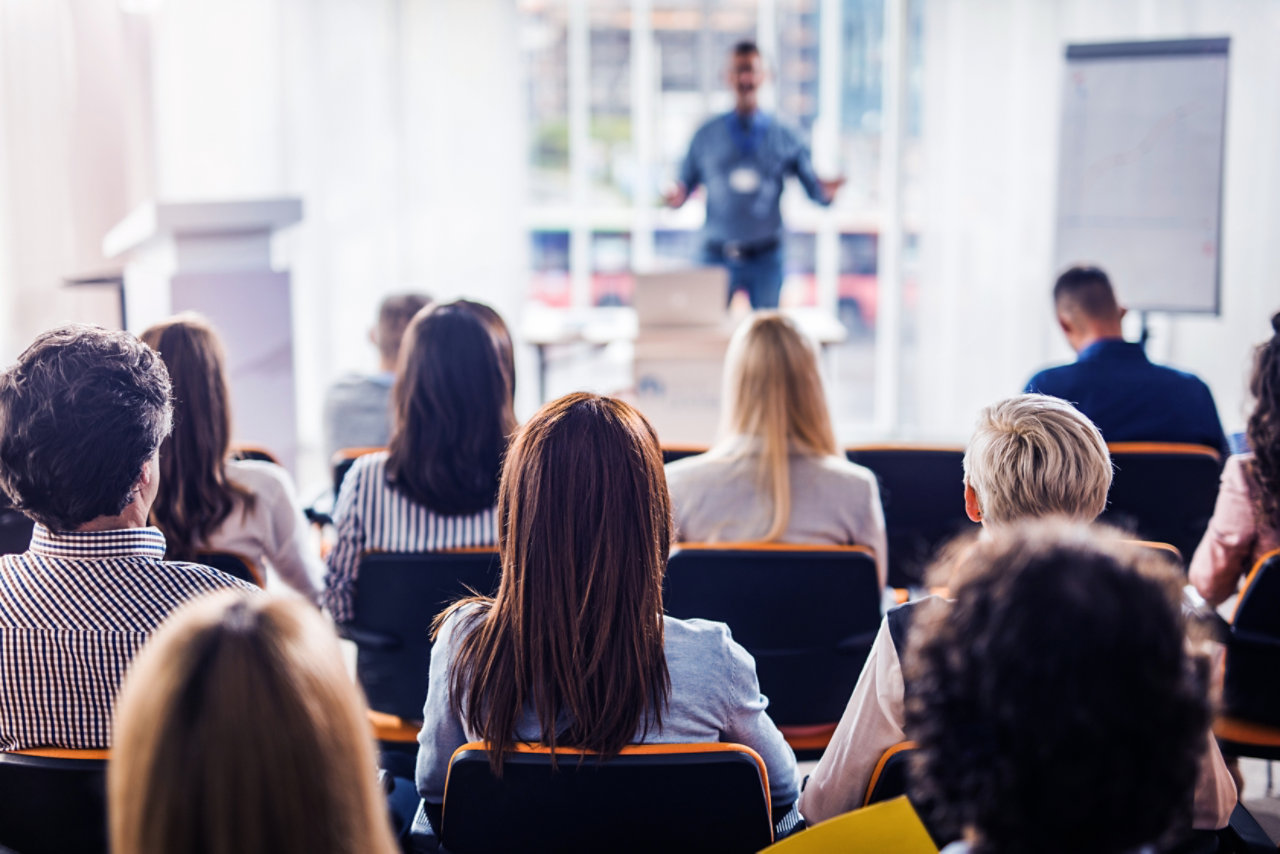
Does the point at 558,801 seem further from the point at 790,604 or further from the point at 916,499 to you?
the point at 916,499

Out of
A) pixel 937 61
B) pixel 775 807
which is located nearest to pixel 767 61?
pixel 937 61

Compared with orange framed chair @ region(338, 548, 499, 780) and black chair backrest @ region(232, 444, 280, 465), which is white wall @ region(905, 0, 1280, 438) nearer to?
black chair backrest @ region(232, 444, 280, 465)

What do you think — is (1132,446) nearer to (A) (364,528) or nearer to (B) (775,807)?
(B) (775,807)

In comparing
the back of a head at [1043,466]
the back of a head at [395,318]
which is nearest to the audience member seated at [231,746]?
the back of a head at [1043,466]

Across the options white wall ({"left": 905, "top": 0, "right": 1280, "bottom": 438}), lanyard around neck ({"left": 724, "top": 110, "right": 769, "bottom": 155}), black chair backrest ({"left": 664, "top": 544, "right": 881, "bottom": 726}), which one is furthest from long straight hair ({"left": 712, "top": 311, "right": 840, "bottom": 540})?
white wall ({"left": 905, "top": 0, "right": 1280, "bottom": 438})

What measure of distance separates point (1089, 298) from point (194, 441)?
225 cm

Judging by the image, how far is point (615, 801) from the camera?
1188mm

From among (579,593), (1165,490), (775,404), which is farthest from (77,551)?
(1165,490)

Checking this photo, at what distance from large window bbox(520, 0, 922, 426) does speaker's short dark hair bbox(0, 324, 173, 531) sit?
4.04 metres

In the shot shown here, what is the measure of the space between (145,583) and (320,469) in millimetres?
4788

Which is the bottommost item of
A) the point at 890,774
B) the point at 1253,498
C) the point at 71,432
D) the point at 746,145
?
the point at 890,774

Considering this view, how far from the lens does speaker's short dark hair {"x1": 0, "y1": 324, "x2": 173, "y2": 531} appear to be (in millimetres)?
1378

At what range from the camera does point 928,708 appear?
84cm

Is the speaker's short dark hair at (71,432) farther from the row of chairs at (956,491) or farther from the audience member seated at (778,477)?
the row of chairs at (956,491)
